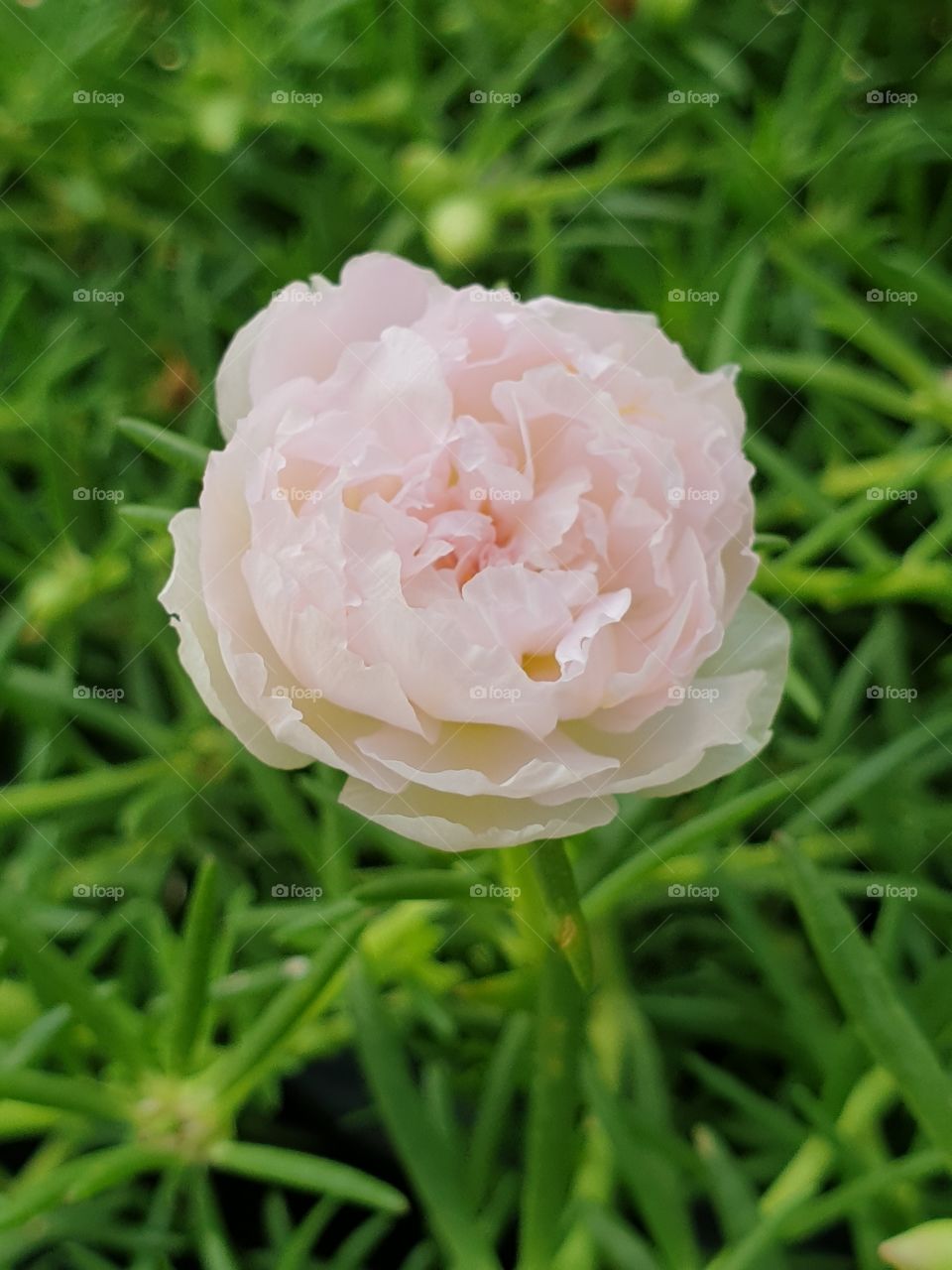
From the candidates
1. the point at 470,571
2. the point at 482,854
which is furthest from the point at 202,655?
the point at 482,854

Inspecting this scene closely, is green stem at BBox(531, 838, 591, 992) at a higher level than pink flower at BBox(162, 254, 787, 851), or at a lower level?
lower

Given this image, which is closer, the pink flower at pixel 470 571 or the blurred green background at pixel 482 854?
the pink flower at pixel 470 571

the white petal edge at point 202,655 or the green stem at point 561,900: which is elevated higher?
the white petal edge at point 202,655

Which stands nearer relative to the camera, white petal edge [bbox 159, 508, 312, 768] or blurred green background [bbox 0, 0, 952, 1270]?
white petal edge [bbox 159, 508, 312, 768]

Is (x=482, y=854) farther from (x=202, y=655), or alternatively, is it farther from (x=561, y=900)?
(x=202, y=655)
